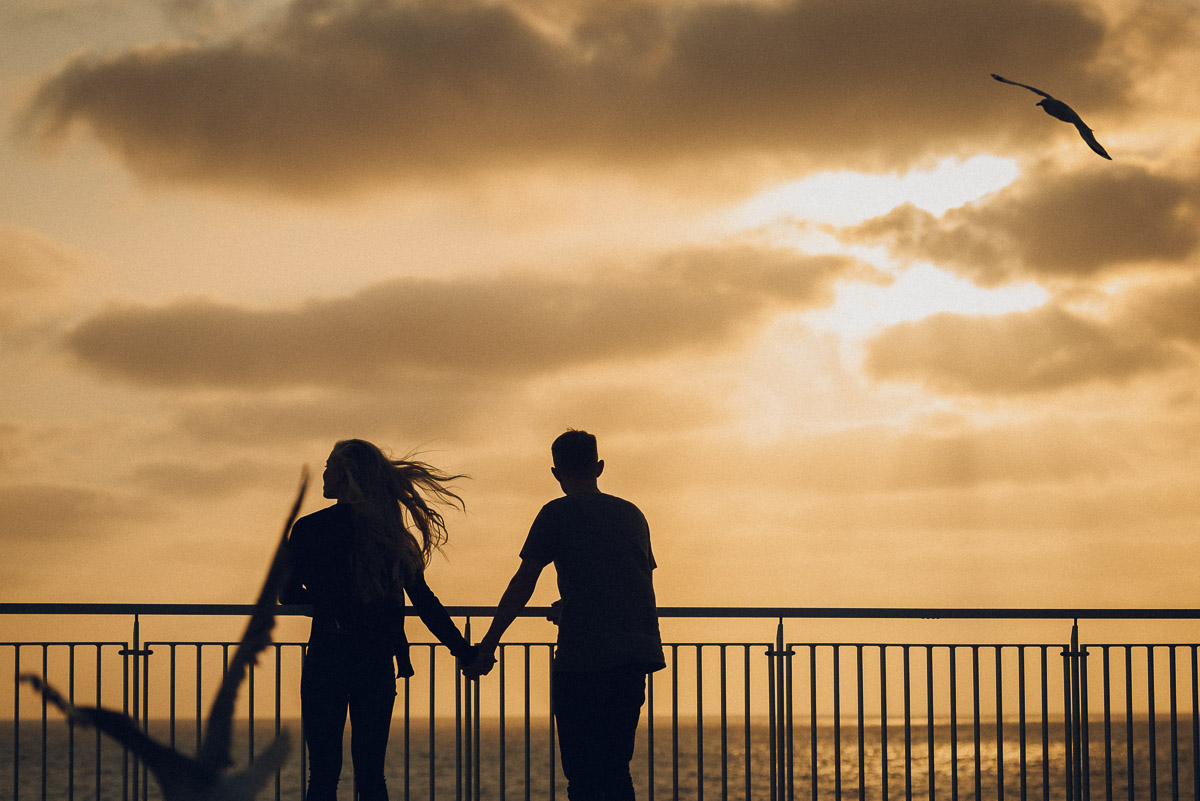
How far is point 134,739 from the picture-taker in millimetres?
994

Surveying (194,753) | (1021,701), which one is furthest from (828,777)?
(194,753)

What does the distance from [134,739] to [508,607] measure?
186 inches

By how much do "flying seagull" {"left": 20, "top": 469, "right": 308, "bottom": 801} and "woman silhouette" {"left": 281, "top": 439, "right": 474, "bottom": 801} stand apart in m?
4.20

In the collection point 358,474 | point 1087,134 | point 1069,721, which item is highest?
point 1087,134

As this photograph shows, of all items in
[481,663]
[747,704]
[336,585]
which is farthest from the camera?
[747,704]

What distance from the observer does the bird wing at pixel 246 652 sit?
98 cm

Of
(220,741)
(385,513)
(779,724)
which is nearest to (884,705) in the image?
(779,724)

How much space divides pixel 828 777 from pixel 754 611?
225 ft

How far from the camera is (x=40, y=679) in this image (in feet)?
3.18

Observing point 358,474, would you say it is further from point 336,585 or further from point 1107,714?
point 1107,714

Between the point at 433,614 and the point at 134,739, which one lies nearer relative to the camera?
the point at 134,739

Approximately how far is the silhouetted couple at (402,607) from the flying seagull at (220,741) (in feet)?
13.6

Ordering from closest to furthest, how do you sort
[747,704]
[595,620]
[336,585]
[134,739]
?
[134,739] < [595,620] < [336,585] < [747,704]

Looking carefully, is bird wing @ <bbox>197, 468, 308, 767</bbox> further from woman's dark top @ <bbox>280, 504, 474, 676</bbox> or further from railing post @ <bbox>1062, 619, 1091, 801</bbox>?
railing post @ <bbox>1062, 619, 1091, 801</bbox>
